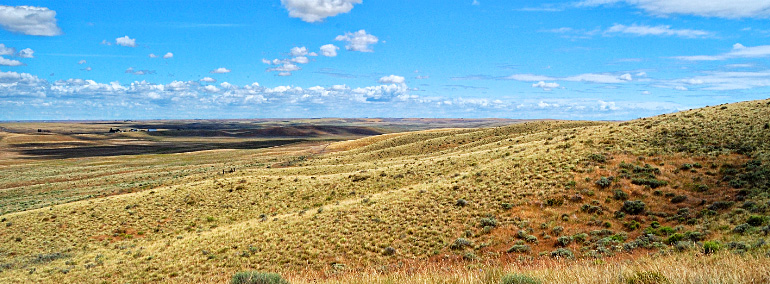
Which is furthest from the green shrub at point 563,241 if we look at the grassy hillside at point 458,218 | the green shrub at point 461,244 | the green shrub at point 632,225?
the green shrub at point 461,244

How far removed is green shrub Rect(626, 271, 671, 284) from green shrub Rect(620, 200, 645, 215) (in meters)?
16.2

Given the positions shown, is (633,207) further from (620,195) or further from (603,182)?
(603,182)

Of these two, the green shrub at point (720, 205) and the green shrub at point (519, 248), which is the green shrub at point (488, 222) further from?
the green shrub at point (720, 205)

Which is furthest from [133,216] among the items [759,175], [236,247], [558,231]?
[759,175]

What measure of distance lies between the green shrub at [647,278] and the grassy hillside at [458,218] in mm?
3468

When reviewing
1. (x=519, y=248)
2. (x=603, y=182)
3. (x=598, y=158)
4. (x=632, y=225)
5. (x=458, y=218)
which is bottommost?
(x=519, y=248)

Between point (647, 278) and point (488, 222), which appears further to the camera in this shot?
point (488, 222)

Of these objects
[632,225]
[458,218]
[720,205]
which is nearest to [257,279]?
[458,218]

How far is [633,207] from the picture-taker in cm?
2084

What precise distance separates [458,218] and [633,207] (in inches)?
356

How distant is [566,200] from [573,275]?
17153mm

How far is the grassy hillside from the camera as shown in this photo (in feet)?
57.7

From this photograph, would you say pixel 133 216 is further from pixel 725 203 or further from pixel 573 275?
pixel 725 203

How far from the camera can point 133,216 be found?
3269 centimetres
